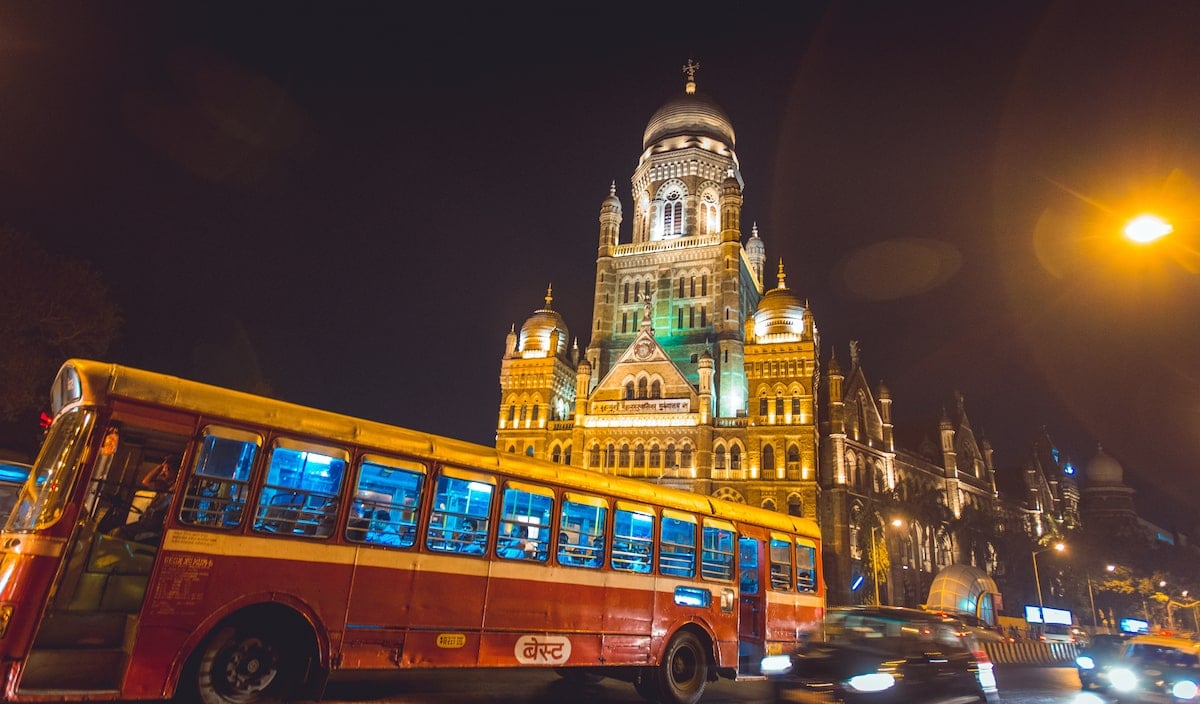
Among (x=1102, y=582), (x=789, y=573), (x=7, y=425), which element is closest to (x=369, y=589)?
(x=789, y=573)

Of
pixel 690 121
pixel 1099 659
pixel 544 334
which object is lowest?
pixel 1099 659

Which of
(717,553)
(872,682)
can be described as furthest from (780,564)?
(872,682)

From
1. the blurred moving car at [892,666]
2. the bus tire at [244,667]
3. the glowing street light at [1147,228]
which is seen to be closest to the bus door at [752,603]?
the blurred moving car at [892,666]

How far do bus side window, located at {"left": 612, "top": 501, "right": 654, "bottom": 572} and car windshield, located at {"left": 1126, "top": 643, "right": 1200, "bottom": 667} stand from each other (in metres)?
10.6

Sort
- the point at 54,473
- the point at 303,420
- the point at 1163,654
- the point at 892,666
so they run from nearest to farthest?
the point at 54,473, the point at 303,420, the point at 892,666, the point at 1163,654

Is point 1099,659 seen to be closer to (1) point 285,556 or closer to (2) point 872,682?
(2) point 872,682

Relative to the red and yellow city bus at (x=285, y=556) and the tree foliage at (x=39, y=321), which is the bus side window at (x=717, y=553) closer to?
the red and yellow city bus at (x=285, y=556)

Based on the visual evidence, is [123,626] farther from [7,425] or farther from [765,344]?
[765,344]

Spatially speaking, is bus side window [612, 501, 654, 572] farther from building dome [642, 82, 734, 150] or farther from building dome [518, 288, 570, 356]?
building dome [642, 82, 734, 150]

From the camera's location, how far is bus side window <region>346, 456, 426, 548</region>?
818cm

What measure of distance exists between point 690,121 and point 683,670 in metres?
54.1

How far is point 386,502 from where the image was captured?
8.43 metres

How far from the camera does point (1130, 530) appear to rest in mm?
64125

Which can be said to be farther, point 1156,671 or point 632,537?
point 1156,671
